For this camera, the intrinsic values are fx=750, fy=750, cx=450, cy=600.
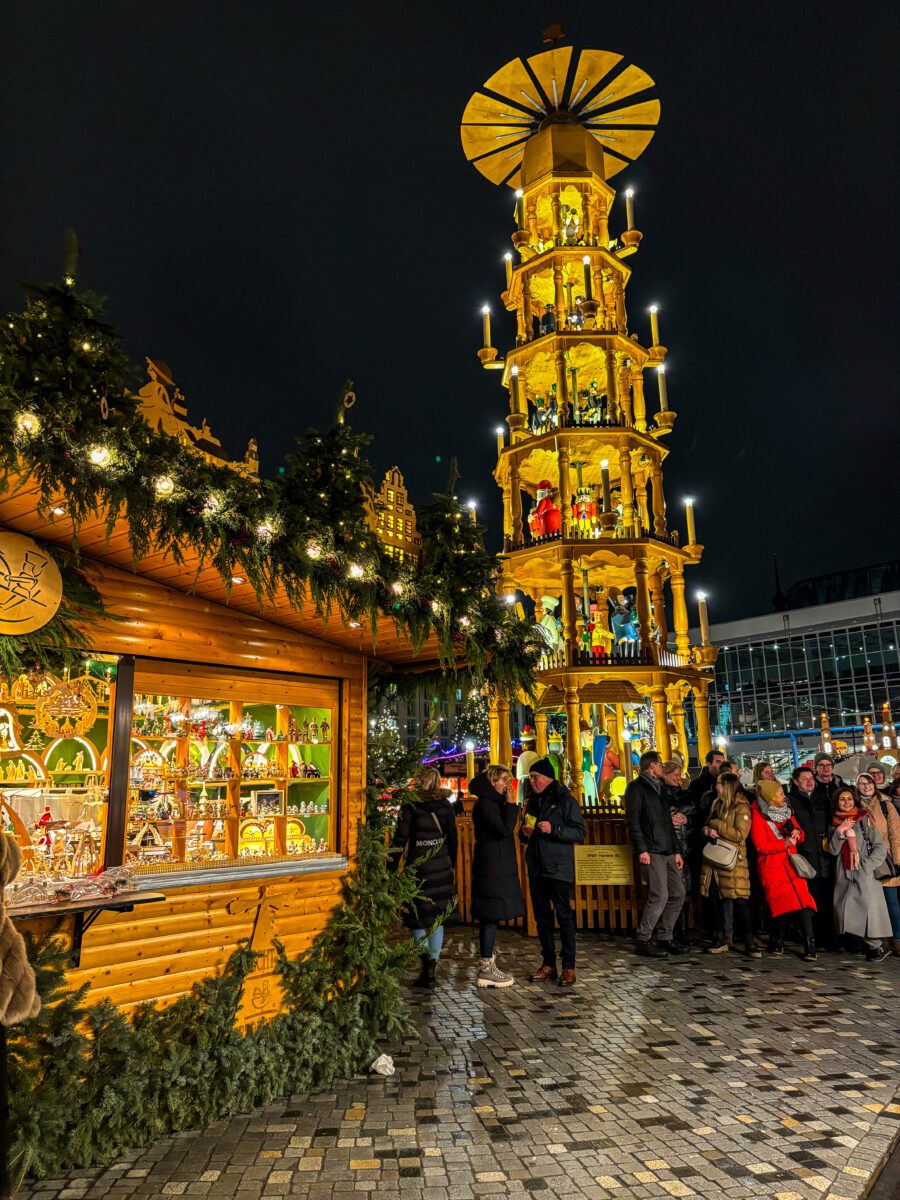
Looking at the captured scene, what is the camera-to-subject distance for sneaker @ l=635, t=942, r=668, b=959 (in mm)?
7952

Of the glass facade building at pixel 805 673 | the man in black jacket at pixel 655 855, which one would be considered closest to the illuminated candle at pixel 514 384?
the man in black jacket at pixel 655 855

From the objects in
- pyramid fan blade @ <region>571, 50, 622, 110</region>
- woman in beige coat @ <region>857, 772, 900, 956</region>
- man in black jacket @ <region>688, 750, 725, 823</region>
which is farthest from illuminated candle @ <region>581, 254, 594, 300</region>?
woman in beige coat @ <region>857, 772, 900, 956</region>

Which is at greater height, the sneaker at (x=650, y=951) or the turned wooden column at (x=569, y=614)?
the turned wooden column at (x=569, y=614)

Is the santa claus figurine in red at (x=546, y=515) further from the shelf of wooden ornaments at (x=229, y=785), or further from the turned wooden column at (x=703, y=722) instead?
the shelf of wooden ornaments at (x=229, y=785)

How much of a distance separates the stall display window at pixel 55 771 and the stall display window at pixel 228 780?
295 millimetres

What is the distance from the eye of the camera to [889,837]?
823 cm

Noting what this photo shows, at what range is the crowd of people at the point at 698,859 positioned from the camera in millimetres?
6926

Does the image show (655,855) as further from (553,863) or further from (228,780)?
(228,780)

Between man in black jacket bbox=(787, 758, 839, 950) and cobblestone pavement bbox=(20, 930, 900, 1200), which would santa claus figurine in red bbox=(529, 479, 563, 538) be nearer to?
man in black jacket bbox=(787, 758, 839, 950)

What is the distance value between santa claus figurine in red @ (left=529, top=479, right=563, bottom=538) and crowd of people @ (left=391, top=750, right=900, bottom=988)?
6.35m

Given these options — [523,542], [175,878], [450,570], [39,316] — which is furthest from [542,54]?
[175,878]

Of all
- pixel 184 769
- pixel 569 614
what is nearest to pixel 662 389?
pixel 569 614

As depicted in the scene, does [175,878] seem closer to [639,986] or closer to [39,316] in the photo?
[39,316]

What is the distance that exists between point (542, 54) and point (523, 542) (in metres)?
11.1
